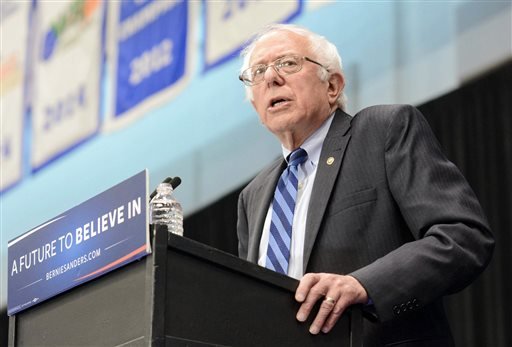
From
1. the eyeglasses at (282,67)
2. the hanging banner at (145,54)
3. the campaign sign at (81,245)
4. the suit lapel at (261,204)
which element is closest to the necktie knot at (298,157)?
the suit lapel at (261,204)

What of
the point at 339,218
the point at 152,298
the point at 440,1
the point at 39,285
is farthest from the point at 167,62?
the point at 152,298

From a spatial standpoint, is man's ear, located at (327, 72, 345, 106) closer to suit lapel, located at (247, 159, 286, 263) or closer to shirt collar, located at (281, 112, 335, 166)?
shirt collar, located at (281, 112, 335, 166)

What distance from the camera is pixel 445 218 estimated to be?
2170 mm

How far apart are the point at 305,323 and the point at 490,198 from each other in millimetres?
1620

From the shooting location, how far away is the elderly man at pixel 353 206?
2057 millimetres

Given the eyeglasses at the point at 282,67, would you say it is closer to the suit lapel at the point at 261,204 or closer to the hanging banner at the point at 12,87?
the suit lapel at the point at 261,204

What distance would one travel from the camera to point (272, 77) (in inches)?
104

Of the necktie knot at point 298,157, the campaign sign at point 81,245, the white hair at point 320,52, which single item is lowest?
the campaign sign at point 81,245

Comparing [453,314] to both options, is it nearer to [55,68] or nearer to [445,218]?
[445,218]

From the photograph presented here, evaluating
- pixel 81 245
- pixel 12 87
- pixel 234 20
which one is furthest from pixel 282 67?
pixel 12 87

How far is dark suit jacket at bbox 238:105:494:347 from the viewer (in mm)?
2070

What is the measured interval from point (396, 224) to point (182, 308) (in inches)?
30.7

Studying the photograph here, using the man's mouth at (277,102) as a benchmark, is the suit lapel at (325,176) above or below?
below

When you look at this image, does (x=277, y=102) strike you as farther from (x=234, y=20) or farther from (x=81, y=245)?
(x=234, y=20)
